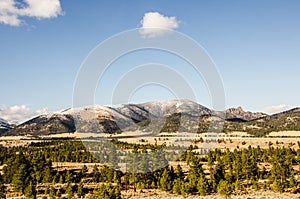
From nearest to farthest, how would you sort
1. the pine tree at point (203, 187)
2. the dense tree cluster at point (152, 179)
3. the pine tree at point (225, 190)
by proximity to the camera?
1. the pine tree at point (225, 190)
2. the pine tree at point (203, 187)
3. the dense tree cluster at point (152, 179)

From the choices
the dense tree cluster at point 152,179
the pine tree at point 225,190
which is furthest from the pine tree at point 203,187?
the pine tree at point 225,190

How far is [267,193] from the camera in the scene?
79625 mm

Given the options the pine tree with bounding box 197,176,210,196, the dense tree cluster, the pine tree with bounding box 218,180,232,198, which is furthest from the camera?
the dense tree cluster

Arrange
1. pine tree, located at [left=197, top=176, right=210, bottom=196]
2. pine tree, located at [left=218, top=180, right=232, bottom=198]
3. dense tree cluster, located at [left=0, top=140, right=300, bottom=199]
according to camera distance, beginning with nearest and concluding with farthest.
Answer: pine tree, located at [left=218, top=180, right=232, bottom=198] < pine tree, located at [left=197, top=176, right=210, bottom=196] < dense tree cluster, located at [left=0, top=140, right=300, bottom=199]

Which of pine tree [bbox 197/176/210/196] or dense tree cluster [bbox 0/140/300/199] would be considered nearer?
pine tree [bbox 197/176/210/196]

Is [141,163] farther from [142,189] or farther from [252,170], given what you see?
[252,170]

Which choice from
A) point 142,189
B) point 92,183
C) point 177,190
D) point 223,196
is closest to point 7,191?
point 92,183

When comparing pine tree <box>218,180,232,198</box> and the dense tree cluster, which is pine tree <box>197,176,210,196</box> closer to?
the dense tree cluster

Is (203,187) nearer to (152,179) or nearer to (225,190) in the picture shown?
(225,190)

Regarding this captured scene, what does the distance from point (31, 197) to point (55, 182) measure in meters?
31.4

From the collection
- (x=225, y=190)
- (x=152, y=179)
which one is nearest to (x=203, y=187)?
(x=225, y=190)

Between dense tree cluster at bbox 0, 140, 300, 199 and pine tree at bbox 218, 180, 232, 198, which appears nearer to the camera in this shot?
pine tree at bbox 218, 180, 232, 198

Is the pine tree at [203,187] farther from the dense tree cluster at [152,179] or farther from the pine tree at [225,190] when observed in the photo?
the pine tree at [225,190]

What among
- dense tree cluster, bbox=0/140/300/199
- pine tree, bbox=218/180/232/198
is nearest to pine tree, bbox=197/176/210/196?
dense tree cluster, bbox=0/140/300/199
